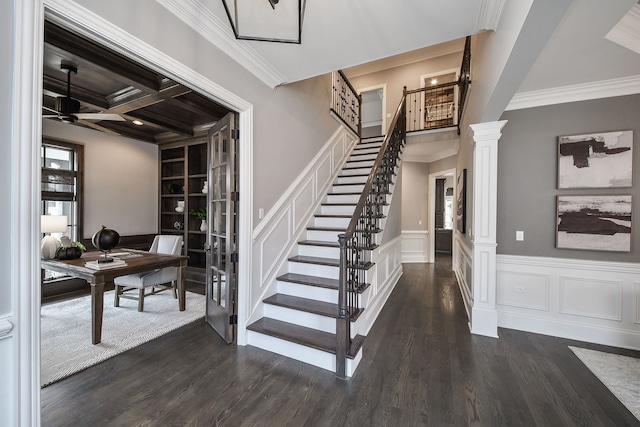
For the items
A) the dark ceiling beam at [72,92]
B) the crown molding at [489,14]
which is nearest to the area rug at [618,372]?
the crown molding at [489,14]

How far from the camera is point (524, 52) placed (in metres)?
1.59

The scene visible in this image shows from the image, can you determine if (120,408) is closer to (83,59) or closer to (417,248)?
(83,59)

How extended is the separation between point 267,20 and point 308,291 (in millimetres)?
2406

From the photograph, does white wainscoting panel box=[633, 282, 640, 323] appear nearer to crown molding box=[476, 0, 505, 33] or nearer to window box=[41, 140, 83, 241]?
crown molding box=[476, 0, 505, 33]

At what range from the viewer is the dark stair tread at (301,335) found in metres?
2.22

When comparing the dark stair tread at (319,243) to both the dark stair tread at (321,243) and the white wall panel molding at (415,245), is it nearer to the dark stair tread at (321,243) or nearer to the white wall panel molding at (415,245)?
the dark stair tread at (321,243)

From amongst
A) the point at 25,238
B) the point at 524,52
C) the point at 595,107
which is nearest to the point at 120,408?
the point at 25,238

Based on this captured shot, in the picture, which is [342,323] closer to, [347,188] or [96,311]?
[96,311]

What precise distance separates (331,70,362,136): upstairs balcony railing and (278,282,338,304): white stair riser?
10.5 feet

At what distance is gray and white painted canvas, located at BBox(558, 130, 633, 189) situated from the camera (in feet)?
8.61

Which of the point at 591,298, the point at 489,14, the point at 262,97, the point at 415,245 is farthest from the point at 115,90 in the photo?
the point at 415,245

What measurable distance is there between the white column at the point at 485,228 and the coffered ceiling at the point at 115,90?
336 cm

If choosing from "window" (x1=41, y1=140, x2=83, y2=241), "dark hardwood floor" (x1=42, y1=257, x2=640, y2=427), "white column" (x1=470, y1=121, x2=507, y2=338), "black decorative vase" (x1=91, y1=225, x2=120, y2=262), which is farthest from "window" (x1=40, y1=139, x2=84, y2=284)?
"white column" (x1=470, y1=121, x2=507, y2=338)

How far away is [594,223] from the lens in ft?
8.93
